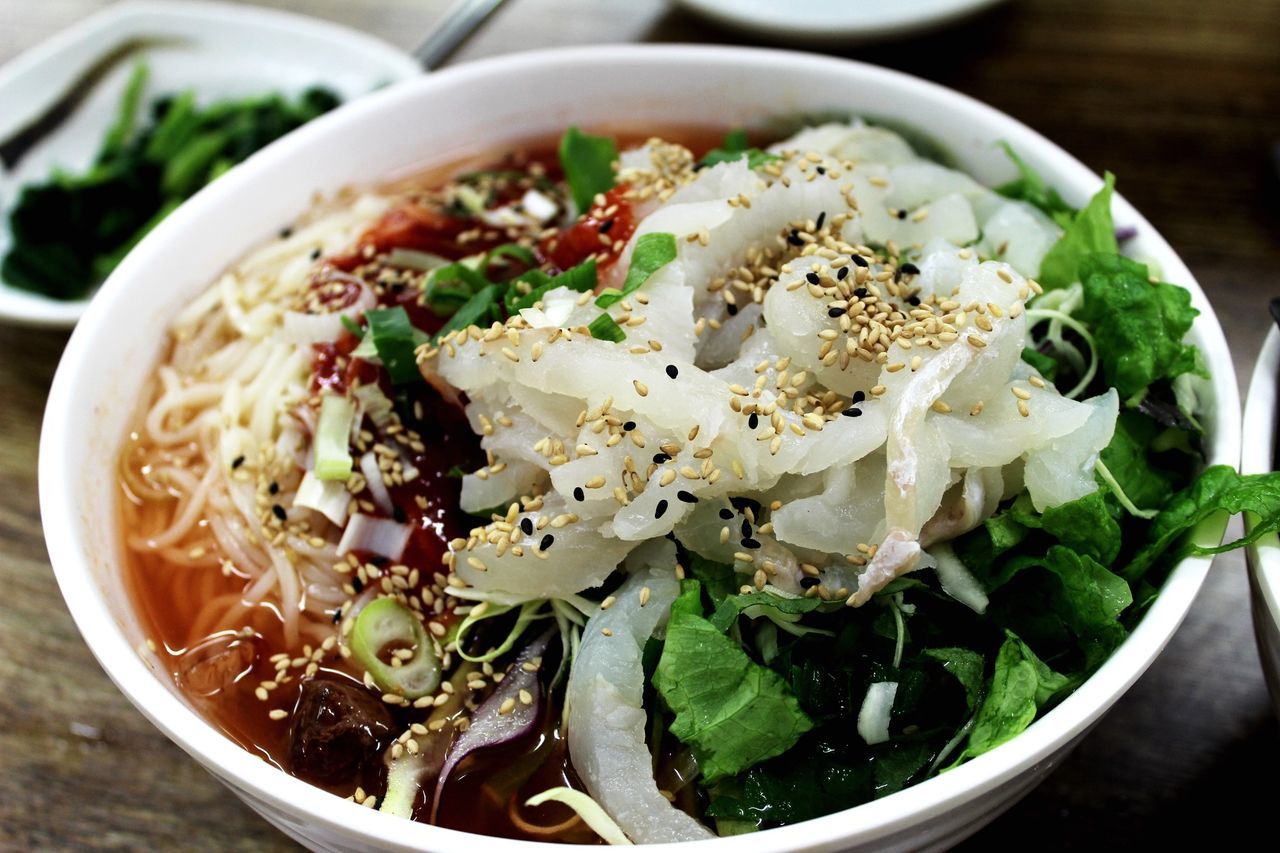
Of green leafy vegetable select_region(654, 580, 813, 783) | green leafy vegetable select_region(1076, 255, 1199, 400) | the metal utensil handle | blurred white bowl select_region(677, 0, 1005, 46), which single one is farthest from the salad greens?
green leafy vegetable select_region(1076, 255, 1199, 400)

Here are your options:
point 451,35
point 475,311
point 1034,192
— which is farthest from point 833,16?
point 475,311

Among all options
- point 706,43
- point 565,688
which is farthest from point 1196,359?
point 706,43

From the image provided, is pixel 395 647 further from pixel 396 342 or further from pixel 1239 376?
pixel 1239 376

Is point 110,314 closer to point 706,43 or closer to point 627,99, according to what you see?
point 627,99

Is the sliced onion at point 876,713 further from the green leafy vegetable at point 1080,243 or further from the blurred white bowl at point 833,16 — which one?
the blurred white bowl at point 833,16

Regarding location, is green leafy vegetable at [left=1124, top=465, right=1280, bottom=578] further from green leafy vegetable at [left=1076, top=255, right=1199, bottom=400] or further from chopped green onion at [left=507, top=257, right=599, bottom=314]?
chopped green onion at [left=507, top=257, right=599, bottom=314]

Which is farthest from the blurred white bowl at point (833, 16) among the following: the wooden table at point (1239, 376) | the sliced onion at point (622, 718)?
the sliced onion at point (622, 718)
